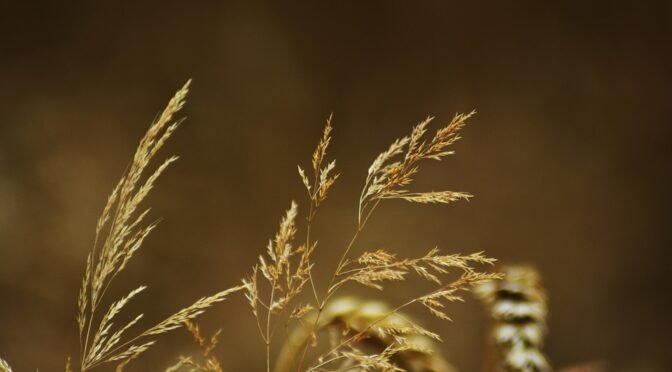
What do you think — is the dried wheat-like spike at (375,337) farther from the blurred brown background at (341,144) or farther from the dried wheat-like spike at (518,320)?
the blurred brown background at (341,144)

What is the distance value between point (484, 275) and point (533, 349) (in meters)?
0.18

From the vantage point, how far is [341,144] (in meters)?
1.61

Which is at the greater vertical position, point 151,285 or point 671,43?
point 671,43

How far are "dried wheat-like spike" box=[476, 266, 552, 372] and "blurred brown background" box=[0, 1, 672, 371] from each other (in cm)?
103

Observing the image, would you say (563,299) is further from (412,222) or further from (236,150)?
(236,150)

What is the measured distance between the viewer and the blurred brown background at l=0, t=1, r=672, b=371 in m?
1.41

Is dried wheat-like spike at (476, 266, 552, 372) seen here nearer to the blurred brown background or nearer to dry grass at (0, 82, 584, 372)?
dry grass at (0, 82, 584, 372)

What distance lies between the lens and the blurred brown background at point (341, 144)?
1.41 meters

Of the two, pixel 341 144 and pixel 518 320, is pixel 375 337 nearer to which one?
pixel 518 320

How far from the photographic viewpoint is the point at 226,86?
4.97 ft

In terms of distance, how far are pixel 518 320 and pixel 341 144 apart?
109cm

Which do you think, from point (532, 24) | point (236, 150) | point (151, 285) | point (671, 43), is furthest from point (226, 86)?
point (671, 43)

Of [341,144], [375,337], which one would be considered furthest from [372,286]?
[341,144]

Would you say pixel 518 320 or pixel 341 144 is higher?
pixel 341 144
